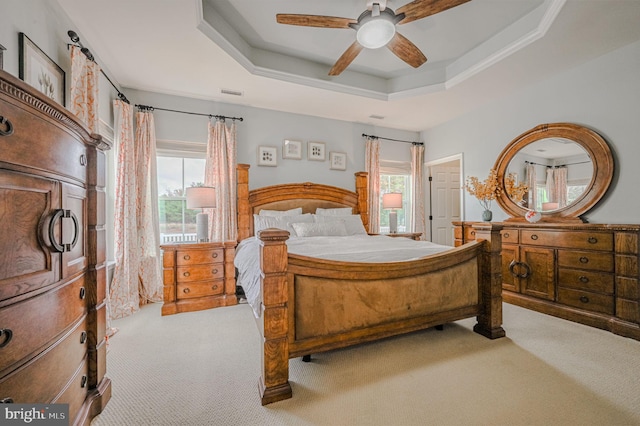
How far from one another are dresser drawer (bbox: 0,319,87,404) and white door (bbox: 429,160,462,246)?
5.44 metres

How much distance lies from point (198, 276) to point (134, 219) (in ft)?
3.48

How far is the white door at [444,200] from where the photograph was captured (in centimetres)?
548

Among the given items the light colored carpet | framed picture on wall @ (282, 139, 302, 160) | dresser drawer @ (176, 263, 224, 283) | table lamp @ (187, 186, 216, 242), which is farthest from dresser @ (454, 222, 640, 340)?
table lamp @ (187, 186, 216, 242)

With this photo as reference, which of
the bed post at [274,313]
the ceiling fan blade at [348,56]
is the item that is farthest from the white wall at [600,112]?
the bed post at [274,313]

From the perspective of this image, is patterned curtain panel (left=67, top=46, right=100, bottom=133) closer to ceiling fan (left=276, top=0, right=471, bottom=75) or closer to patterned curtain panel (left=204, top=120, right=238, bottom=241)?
patterned curtain panel (left=204, top=120, right=238, bottom=241)

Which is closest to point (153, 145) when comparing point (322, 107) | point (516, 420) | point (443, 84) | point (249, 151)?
point (249, 151)

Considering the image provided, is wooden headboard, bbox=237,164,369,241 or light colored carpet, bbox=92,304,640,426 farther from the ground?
wooden headboard, bbox=237,164,369,241

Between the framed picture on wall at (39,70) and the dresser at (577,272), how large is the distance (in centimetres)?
385

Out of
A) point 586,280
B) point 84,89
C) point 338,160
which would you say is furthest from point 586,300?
point 84,89

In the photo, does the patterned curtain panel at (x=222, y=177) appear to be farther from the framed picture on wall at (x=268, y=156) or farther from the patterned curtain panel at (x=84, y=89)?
the patterned curtain panel at (x=84, y=89)

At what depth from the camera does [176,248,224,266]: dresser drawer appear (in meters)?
3.09

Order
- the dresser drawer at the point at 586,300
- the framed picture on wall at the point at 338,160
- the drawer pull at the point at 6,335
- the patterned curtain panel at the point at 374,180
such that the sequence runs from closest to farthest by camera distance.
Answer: the drawer pull at the point at 6,335 < the dresser drawer at the point at 586,300 < the framed picture on wall at the point at 338,160 < the patterned curtain panel at the point at 374,180

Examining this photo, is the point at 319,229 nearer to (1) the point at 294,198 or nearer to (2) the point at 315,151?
(1) the point at 294,198

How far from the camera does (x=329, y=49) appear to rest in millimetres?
3322
